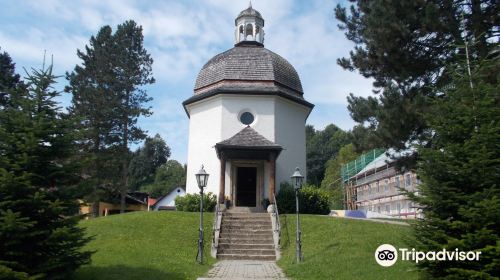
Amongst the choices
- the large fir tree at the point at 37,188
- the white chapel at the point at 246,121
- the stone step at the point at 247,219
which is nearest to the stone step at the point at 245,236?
the stone step at the point at 247,219

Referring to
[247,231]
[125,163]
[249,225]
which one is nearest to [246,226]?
[249,225]

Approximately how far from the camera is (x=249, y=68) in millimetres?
22484

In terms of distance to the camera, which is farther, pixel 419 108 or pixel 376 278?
pixel 419 108

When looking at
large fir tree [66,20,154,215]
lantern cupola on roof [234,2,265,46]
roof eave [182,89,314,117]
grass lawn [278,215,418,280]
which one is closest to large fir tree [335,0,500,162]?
grass lawn [278,215,418,280]

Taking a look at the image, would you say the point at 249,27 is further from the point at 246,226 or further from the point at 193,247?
the point at 193,247

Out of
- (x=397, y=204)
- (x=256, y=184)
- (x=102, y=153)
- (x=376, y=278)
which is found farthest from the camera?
(x=397, y=204)

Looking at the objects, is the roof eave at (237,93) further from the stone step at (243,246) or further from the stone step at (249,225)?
the stone step at (243,246)

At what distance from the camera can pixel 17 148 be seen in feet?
26.8

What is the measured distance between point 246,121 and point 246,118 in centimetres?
16

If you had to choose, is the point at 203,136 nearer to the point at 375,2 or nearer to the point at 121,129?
the point at 375,2

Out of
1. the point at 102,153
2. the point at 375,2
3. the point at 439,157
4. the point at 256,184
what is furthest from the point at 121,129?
the point at 439,157

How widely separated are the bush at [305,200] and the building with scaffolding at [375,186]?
60.9 ft

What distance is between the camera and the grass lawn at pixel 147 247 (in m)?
10.0

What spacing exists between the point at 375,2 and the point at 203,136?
12079mm
